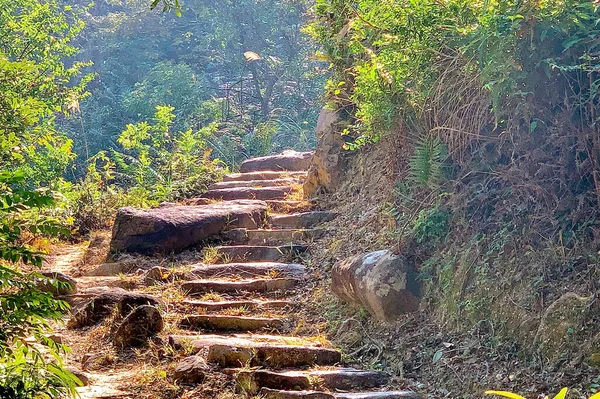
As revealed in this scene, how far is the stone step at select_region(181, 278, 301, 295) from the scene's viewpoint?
5824mm

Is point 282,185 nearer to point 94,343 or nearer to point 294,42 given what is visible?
point 94,343

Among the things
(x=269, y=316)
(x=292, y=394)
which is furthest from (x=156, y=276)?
(x=292, y=394)

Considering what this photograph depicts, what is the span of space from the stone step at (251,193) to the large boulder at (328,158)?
0.74m

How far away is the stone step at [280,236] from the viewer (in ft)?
22.5

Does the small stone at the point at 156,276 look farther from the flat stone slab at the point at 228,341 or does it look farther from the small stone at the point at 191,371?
the small stone at the point at 191,371

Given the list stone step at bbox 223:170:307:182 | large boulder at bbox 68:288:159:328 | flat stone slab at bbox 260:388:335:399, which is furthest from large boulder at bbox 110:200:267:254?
flat stone slab at bbox 260:388:335:399

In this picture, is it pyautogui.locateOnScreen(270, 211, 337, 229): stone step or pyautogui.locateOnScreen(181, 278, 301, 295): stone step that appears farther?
pyautogui.locateOnScreen(270, 211, 337, 229): stone step

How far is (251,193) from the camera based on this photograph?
28.3ft

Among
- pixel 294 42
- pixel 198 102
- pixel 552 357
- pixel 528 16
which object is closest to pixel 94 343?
pixel 552 357

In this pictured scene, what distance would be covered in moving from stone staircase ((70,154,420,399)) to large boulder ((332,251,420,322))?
44 cm

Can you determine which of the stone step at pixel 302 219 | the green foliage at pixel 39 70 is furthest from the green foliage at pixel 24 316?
the green foliage at pixel 39 70

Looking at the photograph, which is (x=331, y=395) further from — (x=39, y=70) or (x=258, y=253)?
(x=39, y=70)

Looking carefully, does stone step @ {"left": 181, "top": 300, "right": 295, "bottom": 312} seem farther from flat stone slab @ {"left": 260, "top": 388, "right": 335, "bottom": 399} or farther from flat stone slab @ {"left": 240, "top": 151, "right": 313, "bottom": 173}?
flat stone slab @ {"left": 240, "top": 151, "right": 313, "bottom": 173}

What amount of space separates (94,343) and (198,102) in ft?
37.8
